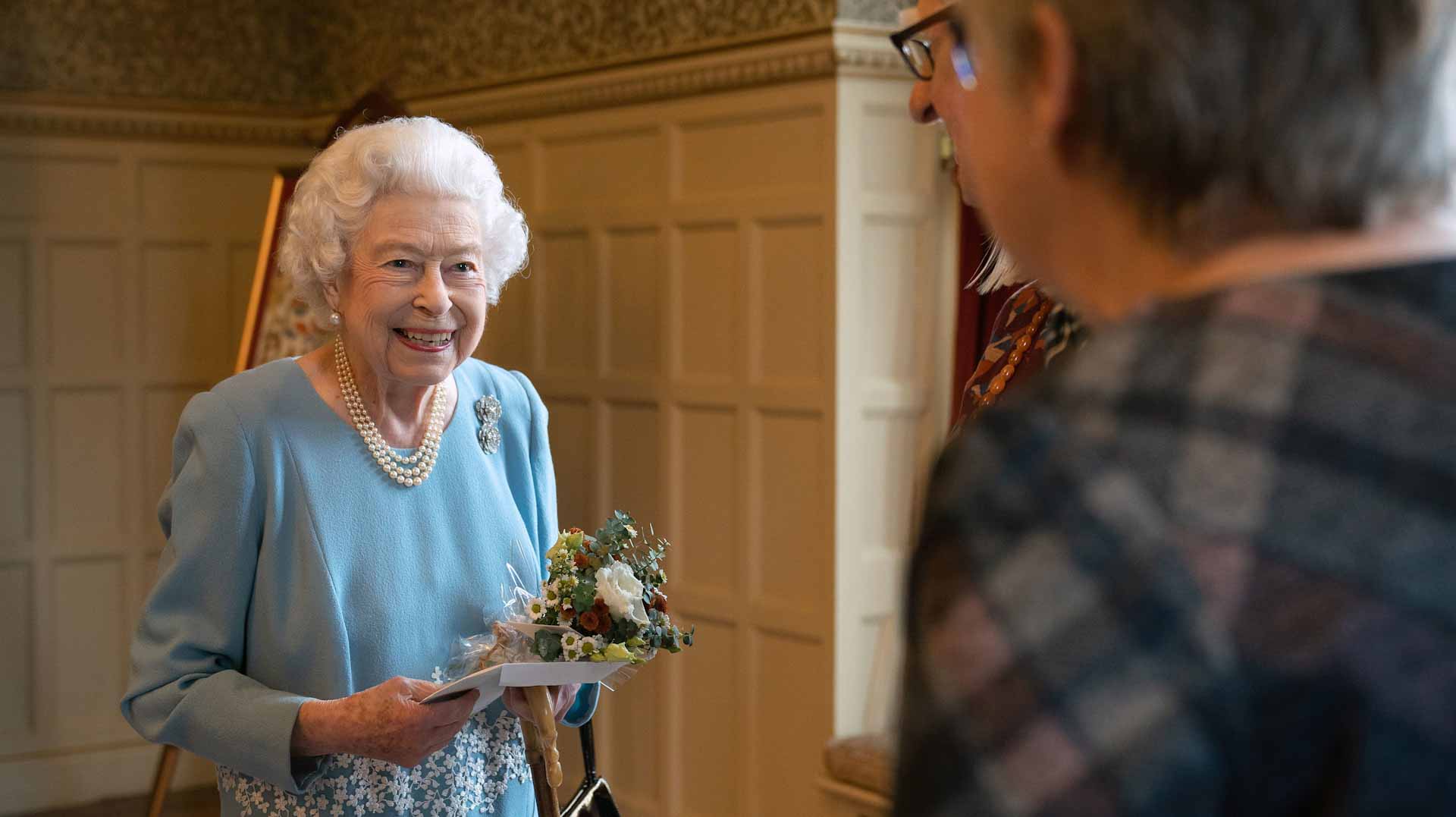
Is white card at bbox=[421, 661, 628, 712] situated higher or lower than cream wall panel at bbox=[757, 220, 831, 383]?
lower

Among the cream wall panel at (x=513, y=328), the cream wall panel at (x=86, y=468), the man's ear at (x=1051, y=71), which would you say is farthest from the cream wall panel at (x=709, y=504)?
the man's ear at (x=1051, y=71)

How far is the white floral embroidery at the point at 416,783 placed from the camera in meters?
2.12

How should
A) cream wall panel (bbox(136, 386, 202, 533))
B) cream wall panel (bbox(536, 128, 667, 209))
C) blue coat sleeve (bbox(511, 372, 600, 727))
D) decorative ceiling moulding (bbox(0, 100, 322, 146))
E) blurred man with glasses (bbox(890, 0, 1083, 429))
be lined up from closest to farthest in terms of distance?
blurred man with glasses (bbox(890, 0, 1083, 429)) → blue coat sleeve (bbox(511, 372, 600, 727)) → cream wall panel (bbox(536, 128, 667, 209)) → decorative ceiling moulding (bbox(0, 100, 322, 146)) → cream wall panel (bbox(136, 386, 202, 533))

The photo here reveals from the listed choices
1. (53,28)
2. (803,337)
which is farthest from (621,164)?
(53,28)

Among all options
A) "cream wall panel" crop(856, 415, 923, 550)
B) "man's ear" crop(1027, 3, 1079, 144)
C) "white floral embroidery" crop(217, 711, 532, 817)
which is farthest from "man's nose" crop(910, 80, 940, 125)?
"cream wall panel" crop(856, 415, 923, 550)

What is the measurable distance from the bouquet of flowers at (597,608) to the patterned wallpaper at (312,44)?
6.84ft

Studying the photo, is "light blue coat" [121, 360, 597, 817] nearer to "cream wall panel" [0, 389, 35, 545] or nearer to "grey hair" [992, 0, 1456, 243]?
"grey hair" [992, 0, 1456, 243]

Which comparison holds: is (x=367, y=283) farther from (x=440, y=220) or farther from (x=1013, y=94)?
(x=1013, y=94)

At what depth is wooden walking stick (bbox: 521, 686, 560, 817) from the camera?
2.17m

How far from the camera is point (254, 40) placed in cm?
553

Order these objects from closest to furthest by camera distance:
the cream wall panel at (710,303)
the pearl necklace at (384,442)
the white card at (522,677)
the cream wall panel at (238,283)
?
the white card at (522,677) < the pearl necklace at (384,442) < the cream wall panel at (710,303) < the cream wall panel at (238,283)

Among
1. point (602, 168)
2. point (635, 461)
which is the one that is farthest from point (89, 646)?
point (602, 168)

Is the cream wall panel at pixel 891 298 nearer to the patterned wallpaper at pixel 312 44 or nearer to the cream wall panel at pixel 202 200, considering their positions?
the patterned wallpaper at pixel 312 44

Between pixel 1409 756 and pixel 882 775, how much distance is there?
9.91ft
